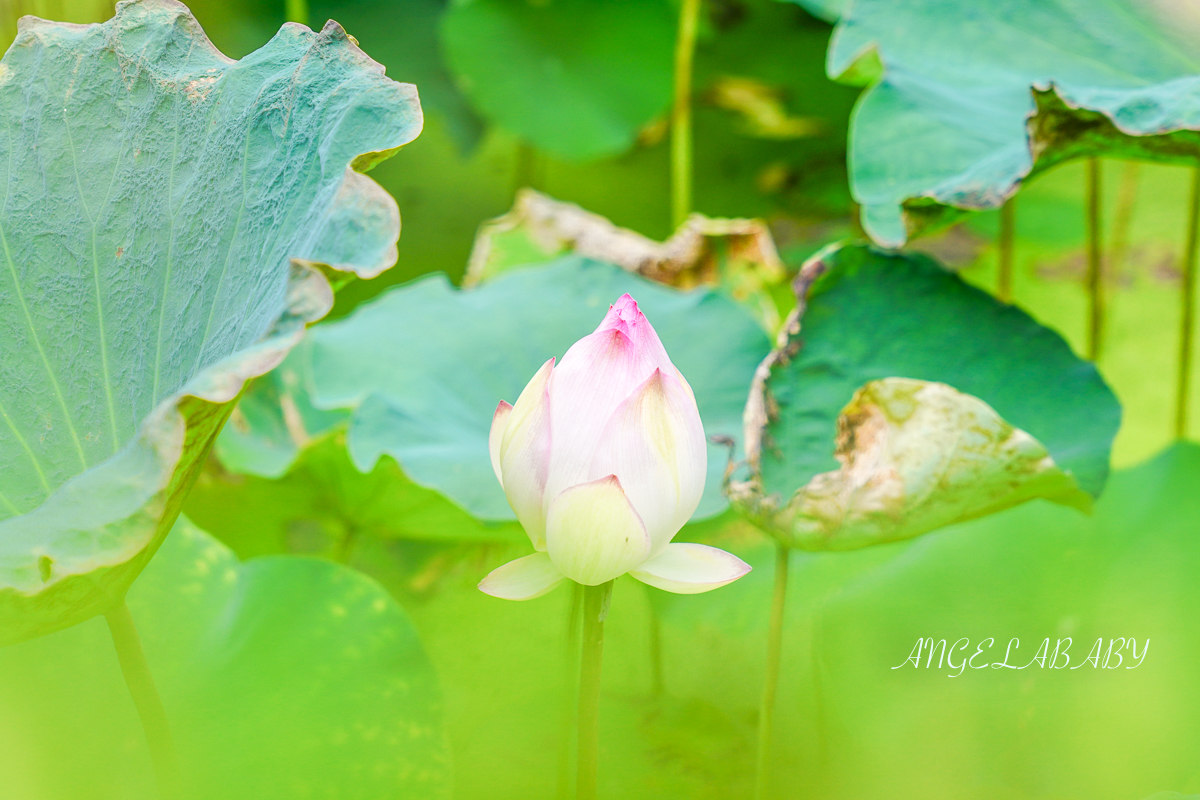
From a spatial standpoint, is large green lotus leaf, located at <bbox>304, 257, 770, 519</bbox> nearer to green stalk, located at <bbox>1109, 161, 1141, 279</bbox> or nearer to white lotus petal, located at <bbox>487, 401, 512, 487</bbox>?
white lotus petal, located at <bbox>487, 401, 512, 487</bbox>

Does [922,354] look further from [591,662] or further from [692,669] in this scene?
[591,662]

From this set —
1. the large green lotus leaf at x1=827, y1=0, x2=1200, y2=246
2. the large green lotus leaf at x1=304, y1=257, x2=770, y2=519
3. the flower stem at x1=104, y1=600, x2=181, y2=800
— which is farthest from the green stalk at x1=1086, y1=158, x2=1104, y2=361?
the flower stem at x1=104, y1=600, x2=181, y2=800

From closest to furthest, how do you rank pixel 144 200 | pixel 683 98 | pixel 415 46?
pixel 144 200, pixel 683 98, pixel 415 46

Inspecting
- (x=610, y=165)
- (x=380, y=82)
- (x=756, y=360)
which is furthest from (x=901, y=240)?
(x=610, y=165)

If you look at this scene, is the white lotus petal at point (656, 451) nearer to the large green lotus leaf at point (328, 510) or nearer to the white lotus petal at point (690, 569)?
the white lotus petal at point (690, 569)

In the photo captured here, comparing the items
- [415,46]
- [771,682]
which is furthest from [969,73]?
[415,46]

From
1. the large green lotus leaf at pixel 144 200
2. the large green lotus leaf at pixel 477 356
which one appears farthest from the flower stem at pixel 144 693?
the large green lotus leaf at pixel 477 356

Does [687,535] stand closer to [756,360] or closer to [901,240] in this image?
[756,360]
